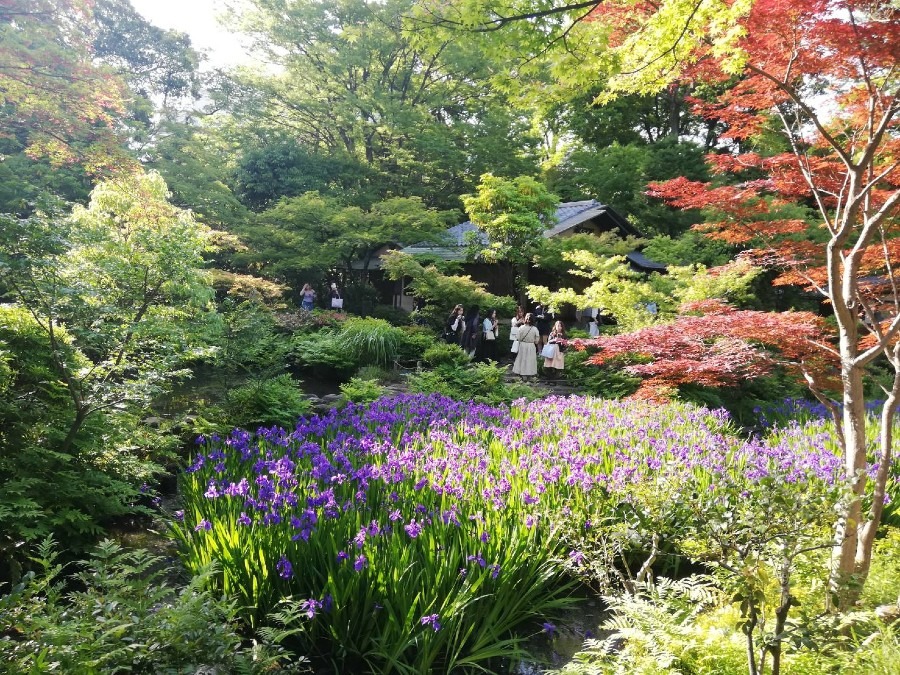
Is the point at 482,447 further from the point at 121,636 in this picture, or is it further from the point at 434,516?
the point at 121,636

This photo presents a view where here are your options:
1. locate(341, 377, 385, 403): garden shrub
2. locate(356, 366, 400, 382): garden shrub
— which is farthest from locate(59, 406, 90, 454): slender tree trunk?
locate(356, 366, 400, 382): garden shrub

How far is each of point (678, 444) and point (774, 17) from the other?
362cm

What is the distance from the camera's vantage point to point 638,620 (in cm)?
243

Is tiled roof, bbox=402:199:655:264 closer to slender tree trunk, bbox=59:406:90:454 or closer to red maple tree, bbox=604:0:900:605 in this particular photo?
red maple tree, bbox=604:0:900:605

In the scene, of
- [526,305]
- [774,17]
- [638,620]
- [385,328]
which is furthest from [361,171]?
[638,620]

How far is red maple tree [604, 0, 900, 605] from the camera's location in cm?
275

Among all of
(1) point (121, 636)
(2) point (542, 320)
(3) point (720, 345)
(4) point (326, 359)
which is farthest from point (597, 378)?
(1) point (121, 636)

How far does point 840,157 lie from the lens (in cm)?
415

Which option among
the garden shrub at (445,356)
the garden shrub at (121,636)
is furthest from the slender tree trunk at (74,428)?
the garden shrub at (445,356)

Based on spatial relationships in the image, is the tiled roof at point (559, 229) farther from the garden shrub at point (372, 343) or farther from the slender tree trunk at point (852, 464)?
the slender tree trunk at point (852, 464)

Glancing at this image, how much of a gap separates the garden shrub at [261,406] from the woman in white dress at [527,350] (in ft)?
18.0

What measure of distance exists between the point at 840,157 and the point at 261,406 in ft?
20.0

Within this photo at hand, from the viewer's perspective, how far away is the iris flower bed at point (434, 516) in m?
2.59

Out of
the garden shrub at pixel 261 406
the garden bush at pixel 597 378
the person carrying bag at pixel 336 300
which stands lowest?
the garden shrub at pixel 261 406
